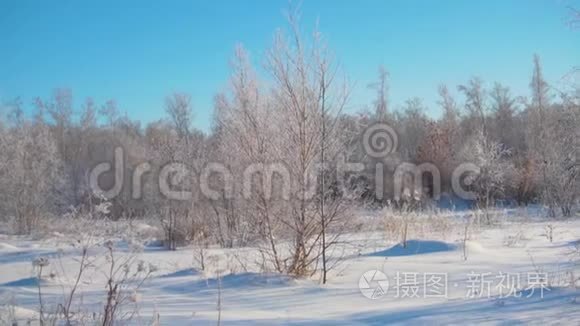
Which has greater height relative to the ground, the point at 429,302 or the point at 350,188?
the point at 350,188

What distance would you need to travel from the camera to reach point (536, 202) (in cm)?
2738

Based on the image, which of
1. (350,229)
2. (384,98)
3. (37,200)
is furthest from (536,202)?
(37,200)

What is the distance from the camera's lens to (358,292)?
19.4ft

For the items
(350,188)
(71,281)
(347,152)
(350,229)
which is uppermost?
(347,152)

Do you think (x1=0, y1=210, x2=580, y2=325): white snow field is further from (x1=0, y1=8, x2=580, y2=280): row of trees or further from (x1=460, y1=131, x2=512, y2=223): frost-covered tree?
(x1=460, y1=131, x2=512, y2=223): frost-covered tree

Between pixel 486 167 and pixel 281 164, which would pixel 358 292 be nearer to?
pixel 281 164

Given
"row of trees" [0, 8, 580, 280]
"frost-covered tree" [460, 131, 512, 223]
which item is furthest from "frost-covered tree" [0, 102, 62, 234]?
"frost-covered tree" [460, 131, 512, 223]

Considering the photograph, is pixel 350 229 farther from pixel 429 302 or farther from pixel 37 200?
pixel 37 200

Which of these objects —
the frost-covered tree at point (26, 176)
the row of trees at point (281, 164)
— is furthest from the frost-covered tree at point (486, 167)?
the frost-covered tree at point (26, 176)

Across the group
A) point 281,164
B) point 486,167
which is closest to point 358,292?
point 281,164

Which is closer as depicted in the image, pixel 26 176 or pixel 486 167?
pixel 26 176

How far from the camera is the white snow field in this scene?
4.52 metres

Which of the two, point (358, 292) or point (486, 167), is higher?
point (486, 167)

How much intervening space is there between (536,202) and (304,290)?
1012 inches
